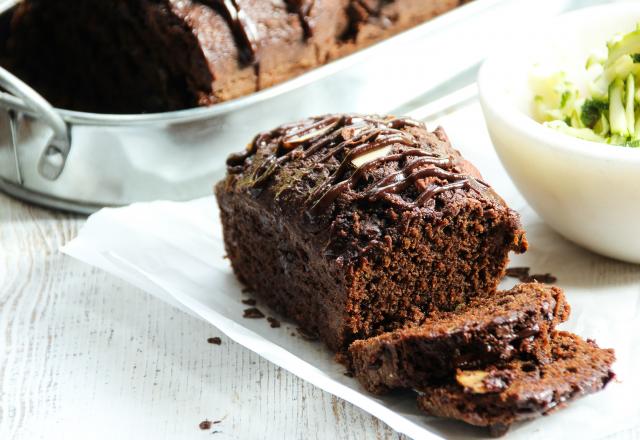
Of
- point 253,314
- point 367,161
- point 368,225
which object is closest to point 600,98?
point 367,161

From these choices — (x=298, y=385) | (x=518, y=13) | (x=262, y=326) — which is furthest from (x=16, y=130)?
(x=518, y=13)

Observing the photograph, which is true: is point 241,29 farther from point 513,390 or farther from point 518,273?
point 513,390

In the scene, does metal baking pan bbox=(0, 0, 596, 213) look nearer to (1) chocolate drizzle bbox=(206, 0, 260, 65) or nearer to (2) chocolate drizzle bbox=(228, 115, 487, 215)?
(1) chocolate drizzle bbox=(206, 0, 260, 65)

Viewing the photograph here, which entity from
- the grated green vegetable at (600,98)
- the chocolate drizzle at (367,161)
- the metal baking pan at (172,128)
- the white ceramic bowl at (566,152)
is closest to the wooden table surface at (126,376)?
the metal baking pan at (172,128)

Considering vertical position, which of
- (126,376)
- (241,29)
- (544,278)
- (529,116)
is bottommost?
(544,278)

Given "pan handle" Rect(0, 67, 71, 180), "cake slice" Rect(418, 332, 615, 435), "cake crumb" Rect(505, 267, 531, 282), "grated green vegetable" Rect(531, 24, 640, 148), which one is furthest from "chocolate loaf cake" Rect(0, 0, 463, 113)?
"cake slice" Rect(418, 332, 615, 435)

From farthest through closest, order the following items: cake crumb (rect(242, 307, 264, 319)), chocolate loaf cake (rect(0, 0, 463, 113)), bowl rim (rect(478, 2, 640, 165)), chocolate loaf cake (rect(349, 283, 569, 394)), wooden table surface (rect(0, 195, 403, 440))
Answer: chocolate loaf cake (rect(0, 0, 463, 113))
cake crumb (rect(242, 307, 264, 319))
bowl rim (rect(478, 2, 640, 165))
wooden table surface (rect(0, 195, 403, 440))
chocolate loaf cake (rect(349, 283, 569, 394))

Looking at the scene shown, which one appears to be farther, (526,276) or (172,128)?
(172,128)
